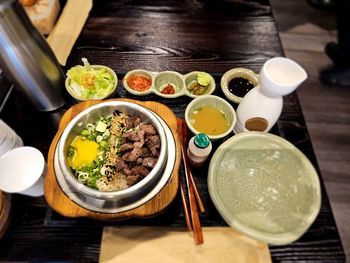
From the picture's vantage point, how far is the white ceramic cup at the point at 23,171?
4.49 feet

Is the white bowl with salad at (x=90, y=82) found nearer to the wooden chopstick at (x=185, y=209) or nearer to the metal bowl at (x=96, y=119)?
the metal bowl at (x=96, y=119)

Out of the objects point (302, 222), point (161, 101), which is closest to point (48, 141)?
point (161, 101)

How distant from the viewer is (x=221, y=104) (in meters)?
1.73

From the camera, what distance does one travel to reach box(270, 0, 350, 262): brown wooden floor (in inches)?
108

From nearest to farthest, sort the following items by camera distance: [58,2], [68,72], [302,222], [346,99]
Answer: [302,222] < [68,72] < [58,2] < [346,99]

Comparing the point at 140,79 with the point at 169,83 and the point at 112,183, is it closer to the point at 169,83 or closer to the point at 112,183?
the point at 169,83

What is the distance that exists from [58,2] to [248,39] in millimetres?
1484

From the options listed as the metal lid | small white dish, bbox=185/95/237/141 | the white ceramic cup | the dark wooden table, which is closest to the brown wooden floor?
the dark wooden table

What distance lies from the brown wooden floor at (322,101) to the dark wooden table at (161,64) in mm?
1319

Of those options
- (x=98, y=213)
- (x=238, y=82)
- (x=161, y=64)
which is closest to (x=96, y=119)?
(x=98, y=213)

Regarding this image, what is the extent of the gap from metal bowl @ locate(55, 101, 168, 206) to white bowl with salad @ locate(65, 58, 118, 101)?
0.72 ft

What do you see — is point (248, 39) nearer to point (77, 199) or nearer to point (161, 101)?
point (161, 101)

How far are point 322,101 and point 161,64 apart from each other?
2.17 meters

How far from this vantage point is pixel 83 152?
1.53 meters
